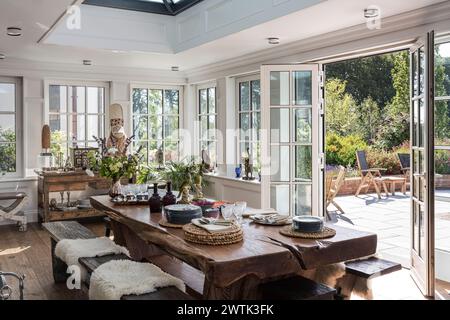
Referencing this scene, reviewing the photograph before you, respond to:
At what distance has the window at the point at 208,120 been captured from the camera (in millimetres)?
7242

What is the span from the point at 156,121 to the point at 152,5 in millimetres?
2328

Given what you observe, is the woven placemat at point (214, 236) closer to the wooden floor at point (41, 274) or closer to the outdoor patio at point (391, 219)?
the wooden floor at point (41, 274)

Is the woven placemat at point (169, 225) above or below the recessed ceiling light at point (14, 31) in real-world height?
below

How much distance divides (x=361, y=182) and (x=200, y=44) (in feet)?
17.6

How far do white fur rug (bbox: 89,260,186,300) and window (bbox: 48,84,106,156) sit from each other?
14.8 feet

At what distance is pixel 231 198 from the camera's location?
657 centimetres

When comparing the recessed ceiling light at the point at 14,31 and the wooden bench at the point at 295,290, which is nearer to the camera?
the wooden bench at the point at 295,290

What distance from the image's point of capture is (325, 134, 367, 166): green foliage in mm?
11586

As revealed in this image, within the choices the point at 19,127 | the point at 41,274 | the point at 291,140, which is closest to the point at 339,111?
the point at 291,140

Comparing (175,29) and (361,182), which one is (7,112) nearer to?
(175,29)

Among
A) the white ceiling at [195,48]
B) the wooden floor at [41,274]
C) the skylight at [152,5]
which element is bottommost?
the wooden floor at [41,274]

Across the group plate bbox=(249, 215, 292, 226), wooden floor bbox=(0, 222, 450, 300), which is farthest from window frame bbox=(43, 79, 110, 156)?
plate bbox=(249, 215, 292, 226)

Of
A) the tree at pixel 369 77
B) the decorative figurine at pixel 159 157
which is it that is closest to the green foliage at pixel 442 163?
the decorative figurine at pixel 159 157

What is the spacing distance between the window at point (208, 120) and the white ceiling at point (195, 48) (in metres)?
0.55
